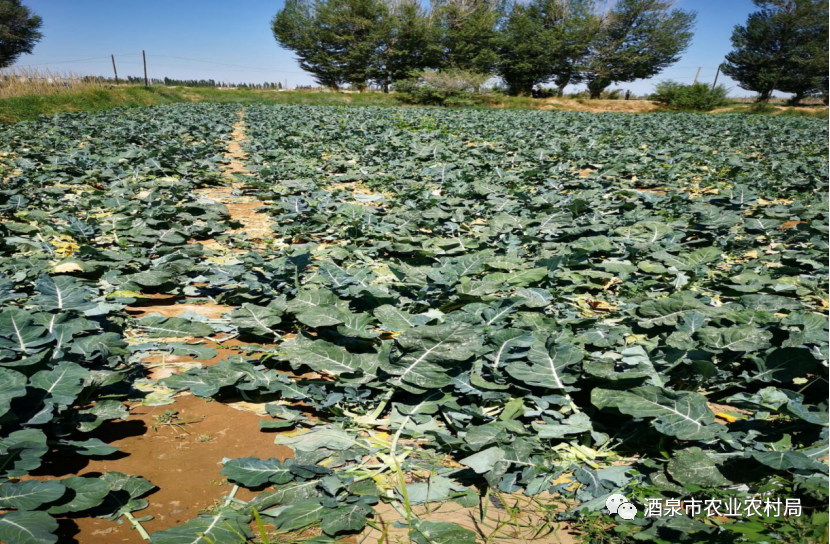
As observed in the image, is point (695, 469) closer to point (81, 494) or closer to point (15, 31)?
point (81, 494)

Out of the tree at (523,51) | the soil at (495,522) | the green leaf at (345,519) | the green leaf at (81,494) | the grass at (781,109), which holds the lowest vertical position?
the soil at (495,522)

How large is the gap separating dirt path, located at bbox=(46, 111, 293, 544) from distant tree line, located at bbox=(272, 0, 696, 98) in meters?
49.1

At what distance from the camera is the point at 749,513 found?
58.4 inches

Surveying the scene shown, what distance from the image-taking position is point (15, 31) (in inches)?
1810

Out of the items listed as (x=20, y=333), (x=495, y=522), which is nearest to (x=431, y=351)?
(x=495, y=522)

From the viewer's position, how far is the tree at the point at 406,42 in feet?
165

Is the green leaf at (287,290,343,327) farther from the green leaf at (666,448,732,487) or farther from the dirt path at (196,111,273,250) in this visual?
the dirt path at (196,111,273,250)

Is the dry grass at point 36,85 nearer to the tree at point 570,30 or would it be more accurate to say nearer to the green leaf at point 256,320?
the green leaf at point 256,320

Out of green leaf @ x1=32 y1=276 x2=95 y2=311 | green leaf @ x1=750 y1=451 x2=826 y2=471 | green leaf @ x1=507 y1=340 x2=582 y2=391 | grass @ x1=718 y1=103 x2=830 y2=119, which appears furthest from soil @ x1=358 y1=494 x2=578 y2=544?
grass @ x1=718 y1=103 x2=830 y2=119

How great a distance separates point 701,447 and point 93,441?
235 cm

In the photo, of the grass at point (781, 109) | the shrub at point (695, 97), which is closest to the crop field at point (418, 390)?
the grass at point (781, 109)

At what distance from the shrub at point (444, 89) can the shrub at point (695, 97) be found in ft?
52.5

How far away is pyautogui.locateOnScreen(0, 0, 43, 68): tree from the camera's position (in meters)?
42.7

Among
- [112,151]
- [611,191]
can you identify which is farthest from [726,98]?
[112,151]
